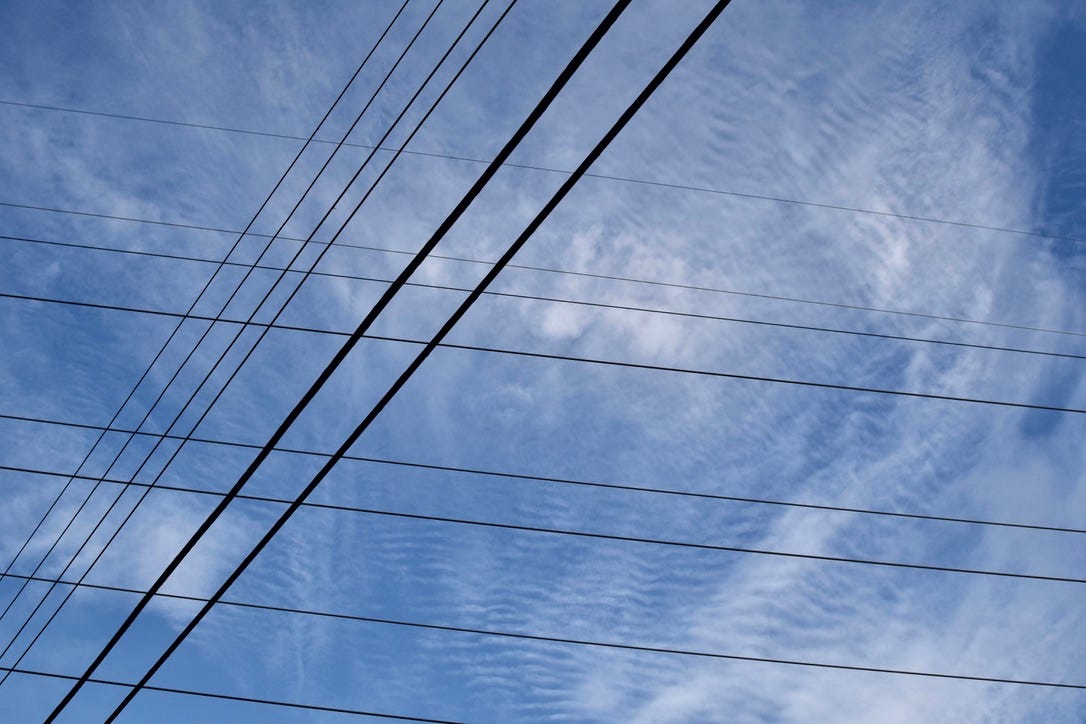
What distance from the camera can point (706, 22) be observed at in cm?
405

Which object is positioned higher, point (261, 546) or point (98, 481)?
point (98, 481)

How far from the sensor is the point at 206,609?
5590mm

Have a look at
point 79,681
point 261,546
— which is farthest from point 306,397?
point 79,681

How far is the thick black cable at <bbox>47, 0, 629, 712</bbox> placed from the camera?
407 centimetres

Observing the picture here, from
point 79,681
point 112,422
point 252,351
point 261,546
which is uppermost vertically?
point 112,422

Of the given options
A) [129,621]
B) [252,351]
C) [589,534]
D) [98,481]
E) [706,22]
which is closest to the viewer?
[706,22]

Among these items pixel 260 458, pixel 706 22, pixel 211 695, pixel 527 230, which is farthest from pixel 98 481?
pixel 706 22

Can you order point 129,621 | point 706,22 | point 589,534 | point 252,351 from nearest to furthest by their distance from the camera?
1. point 706,22
2. point 129,621
3. point 252,351
4. point 589,534

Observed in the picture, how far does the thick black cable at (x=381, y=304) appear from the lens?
13.3 feet

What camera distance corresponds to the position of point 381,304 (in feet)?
16.3

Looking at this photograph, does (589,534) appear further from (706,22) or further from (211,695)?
(706,22)

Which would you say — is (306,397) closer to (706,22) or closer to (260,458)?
(260,458)

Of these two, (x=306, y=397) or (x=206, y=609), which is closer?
(x=306, y=397)

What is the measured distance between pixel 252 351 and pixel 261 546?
2.22 metres
